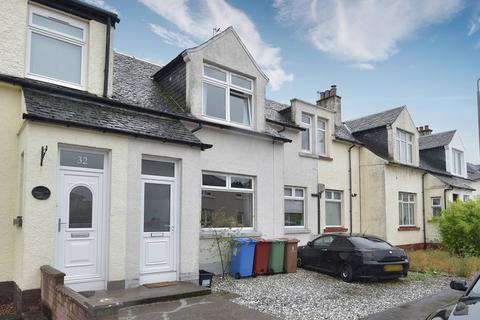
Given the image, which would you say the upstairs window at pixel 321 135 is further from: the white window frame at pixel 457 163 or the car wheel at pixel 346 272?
the white window frame at pixel 457 163

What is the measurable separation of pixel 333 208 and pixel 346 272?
6353 mm

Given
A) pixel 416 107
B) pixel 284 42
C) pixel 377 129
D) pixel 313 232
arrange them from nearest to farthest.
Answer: pixel 284 42 → pixel 313 232 → pixel 377 129 → pixel 416 107

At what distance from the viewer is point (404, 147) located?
2028 centimetres

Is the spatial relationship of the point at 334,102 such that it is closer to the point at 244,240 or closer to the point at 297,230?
the point at 297,230

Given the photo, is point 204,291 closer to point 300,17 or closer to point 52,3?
point 52,3

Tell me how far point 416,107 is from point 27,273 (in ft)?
68.1

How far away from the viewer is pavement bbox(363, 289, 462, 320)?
727 centimetres

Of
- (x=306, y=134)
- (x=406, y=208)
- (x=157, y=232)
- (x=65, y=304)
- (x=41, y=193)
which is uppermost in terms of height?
(x=306, y=134)

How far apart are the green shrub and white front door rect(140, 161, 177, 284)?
12.4 m

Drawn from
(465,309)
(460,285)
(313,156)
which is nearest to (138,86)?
(313,156)

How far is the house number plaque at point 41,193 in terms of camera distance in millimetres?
6859

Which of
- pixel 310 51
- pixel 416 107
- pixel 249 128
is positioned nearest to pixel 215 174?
pixel 249 128

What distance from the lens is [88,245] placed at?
767 cm

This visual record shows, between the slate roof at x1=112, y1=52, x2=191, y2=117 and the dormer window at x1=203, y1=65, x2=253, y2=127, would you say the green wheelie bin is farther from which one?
the slate roof at x1=112, y1=52, x2=191, y2=117
